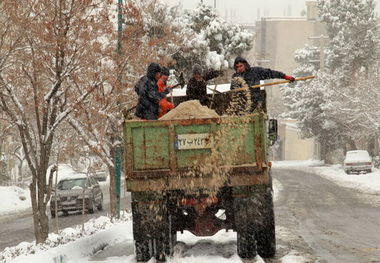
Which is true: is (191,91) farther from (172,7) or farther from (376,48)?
(376,48)

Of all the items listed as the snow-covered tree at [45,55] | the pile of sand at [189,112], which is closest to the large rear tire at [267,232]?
Answer: the pile of sand at [189,112]

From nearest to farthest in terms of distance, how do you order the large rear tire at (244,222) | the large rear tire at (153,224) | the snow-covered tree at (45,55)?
the large rear tire at (244,222) → the large rear tire at (153,224) → the snow-covered tree at (45,55)

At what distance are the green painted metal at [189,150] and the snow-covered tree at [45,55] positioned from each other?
437 cm

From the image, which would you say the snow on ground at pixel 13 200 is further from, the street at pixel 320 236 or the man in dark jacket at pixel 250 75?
the man in dark jacket at pixel 250 75

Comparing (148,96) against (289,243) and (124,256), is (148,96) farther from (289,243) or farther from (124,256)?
(289,243)

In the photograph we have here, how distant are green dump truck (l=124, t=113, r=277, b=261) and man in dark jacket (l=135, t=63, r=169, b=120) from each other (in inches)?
50.9

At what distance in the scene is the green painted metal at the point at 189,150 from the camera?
30.3ft

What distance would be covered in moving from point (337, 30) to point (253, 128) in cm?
5606

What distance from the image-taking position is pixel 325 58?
206 ft

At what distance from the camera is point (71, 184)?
28.3 m

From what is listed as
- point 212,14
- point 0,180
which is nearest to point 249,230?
point 212,14

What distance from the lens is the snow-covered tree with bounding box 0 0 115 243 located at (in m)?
13.1

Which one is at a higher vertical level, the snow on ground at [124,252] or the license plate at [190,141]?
the license plate at [190,141]

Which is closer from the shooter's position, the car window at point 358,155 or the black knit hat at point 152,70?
the black knit hat at point 152,70
